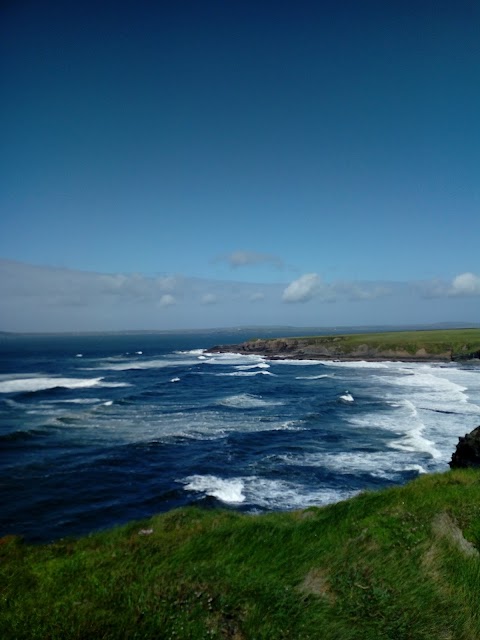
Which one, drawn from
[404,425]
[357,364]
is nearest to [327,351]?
[357,364]

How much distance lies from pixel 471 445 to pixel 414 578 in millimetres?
15752

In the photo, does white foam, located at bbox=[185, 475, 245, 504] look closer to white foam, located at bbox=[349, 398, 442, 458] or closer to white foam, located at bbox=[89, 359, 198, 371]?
white foam, located at bbox=[349, 398, 442, 458]

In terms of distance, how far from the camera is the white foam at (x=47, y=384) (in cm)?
6397

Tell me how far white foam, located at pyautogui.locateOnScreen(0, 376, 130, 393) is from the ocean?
1.42m

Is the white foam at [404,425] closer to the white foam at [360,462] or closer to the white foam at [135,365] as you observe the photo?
the white foam at [360,462]

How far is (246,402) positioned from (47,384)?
36.9 meters

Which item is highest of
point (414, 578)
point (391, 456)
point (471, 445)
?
point (414, 578)

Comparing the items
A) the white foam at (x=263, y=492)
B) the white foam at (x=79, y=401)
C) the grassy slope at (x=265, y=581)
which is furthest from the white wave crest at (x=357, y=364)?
the grassy slope at (x=265, y=581)

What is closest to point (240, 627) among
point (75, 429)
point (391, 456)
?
point (391, 456)

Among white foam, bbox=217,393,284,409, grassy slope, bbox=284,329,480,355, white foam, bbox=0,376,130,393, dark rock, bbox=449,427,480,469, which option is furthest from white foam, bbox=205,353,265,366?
dark rock, bbox=449,427,480,469

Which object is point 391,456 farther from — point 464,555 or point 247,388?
point 247,388

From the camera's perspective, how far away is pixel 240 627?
6.58 m

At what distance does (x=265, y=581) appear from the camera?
26.1 ft

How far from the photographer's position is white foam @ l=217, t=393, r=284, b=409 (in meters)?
49.6
